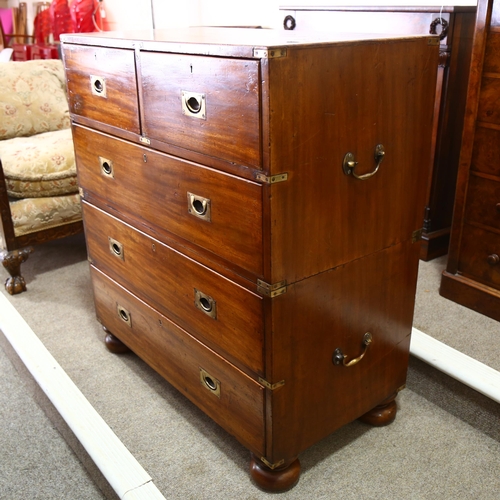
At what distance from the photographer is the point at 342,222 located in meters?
1.20

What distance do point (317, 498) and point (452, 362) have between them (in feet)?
1.76

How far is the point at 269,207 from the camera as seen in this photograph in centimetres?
106

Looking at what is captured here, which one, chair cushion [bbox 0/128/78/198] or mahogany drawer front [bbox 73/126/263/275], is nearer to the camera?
mahogany drawer front [bbox 73/126/263/275]

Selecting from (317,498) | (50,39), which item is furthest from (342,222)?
(50,39)

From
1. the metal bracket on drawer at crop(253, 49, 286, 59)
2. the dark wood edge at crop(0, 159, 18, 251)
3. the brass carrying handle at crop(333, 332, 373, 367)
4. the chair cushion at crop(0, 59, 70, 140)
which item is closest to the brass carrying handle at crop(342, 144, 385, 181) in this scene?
the metal bracket on drawer at crop(253, 49, 286, 59)

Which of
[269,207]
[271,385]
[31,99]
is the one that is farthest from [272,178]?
[31,99]

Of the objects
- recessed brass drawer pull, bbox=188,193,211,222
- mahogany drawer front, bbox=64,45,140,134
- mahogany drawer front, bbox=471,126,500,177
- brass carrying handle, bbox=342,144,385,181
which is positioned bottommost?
mahogany drawer front, bbox=471,126,500,177

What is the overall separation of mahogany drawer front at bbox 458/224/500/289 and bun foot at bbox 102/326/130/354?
1.20 meters

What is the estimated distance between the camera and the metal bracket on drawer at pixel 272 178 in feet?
3.41

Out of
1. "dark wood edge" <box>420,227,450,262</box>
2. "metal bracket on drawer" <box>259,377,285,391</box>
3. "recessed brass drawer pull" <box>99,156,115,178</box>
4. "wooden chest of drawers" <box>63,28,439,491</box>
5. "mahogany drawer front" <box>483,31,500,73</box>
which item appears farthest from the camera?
"dark wood edge" <box>420,227,450,262</box>

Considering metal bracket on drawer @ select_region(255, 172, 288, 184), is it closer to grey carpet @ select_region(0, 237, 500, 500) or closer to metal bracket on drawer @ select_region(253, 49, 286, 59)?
metal bracket on drawer @ select_region(253, 49, 286, 59)

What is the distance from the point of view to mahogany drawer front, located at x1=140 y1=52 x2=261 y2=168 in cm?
103

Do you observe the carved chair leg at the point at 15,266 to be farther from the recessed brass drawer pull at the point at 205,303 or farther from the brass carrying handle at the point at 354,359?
the brass carrying handle at the point at 354,359

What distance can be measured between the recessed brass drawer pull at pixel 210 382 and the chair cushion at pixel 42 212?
3.93 feet
